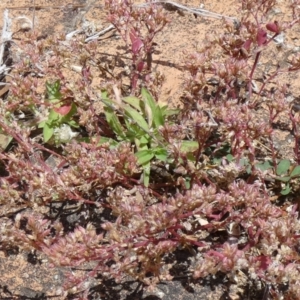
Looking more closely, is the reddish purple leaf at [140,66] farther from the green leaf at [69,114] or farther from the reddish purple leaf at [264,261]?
the reddish purple leaf at [264,261]

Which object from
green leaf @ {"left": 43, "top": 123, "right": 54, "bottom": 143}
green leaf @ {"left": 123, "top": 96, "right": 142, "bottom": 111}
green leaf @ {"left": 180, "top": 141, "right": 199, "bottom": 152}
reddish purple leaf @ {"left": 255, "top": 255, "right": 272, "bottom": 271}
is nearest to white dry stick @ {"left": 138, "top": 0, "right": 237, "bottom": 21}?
green leaf @ {"left": 123, "top": 96, "right": 142, "bottom": 111}

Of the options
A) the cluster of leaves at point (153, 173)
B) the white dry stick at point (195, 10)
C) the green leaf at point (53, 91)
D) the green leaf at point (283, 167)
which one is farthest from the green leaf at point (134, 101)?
the white dry stick at point (195, 10)

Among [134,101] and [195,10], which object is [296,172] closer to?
[134,101]

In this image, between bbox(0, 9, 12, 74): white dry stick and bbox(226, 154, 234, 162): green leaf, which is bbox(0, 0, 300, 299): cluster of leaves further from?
bbox(0, 9, 12, 74): white dry stick

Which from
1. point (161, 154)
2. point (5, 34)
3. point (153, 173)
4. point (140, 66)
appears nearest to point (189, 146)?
point (161, 154)

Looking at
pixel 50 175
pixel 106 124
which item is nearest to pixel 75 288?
pixel 50 175

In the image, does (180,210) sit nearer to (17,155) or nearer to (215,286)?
(215,286)

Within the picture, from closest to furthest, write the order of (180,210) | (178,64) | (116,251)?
1. (180,210)
2. (116,251)
3. (178,64)
